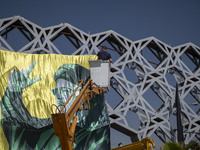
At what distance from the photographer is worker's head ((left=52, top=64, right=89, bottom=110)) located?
14.7 metres

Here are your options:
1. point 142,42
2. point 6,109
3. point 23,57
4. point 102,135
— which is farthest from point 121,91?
point 6,109

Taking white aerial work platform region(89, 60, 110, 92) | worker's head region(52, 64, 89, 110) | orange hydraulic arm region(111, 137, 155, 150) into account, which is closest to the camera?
orange hydraulic arm region(111, 137, 155, 150)

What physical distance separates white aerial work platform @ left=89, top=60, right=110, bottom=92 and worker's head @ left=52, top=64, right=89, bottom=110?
0.49 m

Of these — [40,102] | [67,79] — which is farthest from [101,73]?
[40,102]

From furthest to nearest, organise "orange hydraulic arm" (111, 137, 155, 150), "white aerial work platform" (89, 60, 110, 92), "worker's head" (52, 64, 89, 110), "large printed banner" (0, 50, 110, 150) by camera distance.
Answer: "white aerial work platform" (89, 60, 110, 92) < "worker's head" (52, 64, 89, 110) < "large printed banner" (0, 50, 110, 150) < "orange hydraulic arm" (111, 137, 155, 150)

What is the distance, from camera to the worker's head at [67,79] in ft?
48.1

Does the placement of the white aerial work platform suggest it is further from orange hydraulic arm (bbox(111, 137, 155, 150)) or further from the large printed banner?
orange hydraulic arm (bbox(111, 137, 155, 150))

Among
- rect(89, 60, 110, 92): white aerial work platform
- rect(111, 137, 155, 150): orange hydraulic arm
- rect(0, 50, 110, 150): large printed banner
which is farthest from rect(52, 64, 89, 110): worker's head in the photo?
rect(111, 137, 155, 150): orange hydraulic arm

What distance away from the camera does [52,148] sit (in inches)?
520

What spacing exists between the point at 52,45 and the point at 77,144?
806 cm

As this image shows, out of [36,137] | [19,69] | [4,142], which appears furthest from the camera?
[19,69]

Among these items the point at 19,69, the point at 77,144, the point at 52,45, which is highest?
the point at 52,45

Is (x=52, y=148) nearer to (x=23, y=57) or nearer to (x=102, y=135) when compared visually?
(x=102, y=135)

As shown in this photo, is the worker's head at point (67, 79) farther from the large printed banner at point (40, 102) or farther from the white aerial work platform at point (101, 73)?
the white aerial work platform at point (101, 73)
